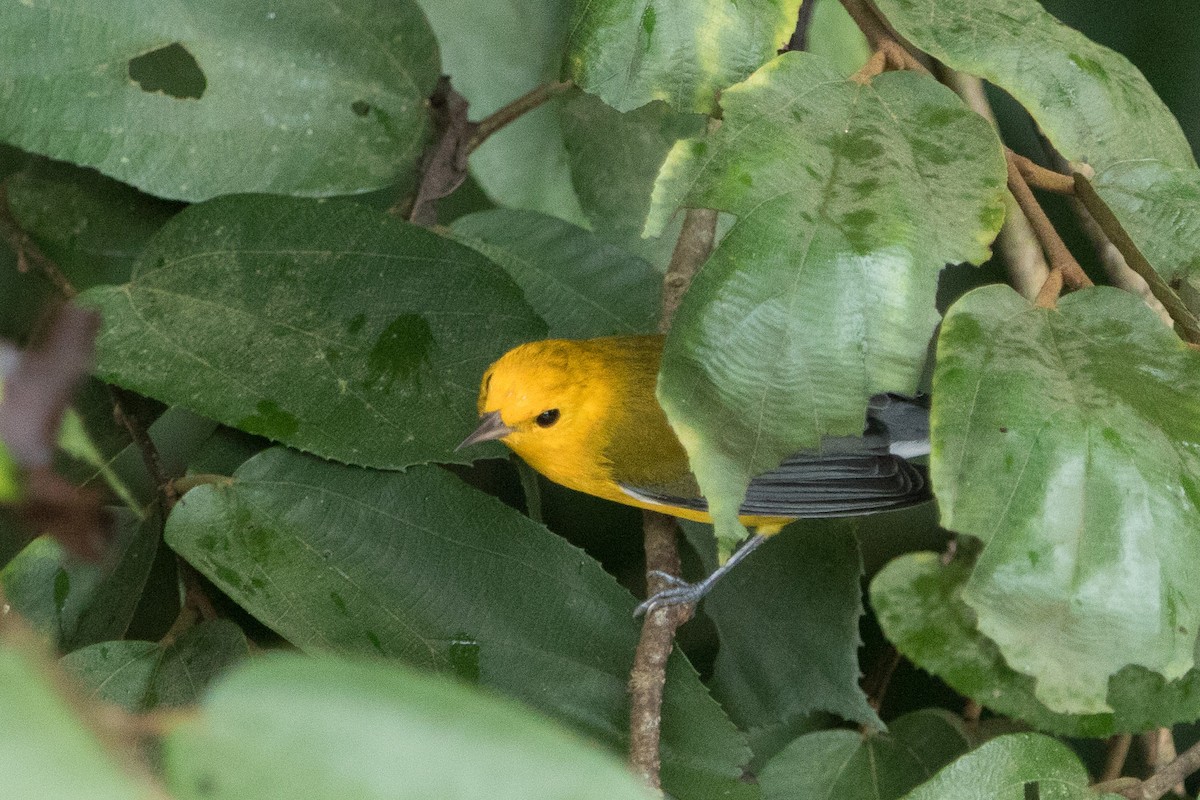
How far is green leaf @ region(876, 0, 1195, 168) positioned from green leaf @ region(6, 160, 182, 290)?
0.96 metres

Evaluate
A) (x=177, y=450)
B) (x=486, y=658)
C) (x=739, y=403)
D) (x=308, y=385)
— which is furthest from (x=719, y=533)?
(x=177, y=450)

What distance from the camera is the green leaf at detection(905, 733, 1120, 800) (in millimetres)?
986

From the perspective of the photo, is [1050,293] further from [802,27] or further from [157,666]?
[157,666]

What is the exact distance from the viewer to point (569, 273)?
4.92 feet

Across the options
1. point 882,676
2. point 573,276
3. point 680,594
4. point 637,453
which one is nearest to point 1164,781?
point 882,676

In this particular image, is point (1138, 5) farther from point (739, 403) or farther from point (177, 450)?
point (177, 450)

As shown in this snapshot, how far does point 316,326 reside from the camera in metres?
1.23

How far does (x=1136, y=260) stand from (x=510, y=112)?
2.83 feet

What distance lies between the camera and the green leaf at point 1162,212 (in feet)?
2.95

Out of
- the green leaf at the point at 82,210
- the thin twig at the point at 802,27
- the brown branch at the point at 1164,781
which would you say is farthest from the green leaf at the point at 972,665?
the green leaf at the point at 82,210

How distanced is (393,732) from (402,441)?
0.86m

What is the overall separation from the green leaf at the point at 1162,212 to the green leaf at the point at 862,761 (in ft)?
2.44

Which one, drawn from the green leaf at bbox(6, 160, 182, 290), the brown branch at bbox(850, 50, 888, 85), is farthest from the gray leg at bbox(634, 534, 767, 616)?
the green leaf at bbox(6, 160, 182, 290)

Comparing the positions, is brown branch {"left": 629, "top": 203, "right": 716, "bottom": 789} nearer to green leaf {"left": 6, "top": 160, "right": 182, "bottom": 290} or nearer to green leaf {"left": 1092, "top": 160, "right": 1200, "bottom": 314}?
green leaf {"left": 1092, "top": 160, "right": 1200, "bottom": 314}
